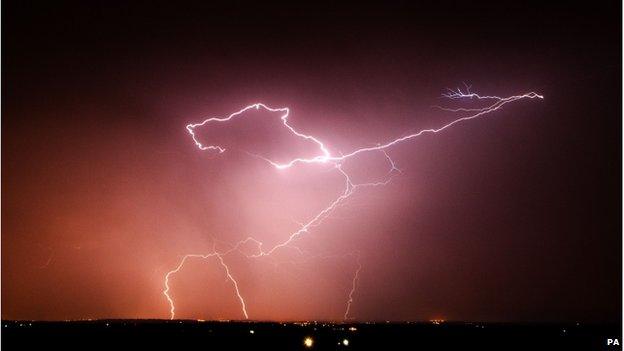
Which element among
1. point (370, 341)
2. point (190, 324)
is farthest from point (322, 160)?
point (190, 324)

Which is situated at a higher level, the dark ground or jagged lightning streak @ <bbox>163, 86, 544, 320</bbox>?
jagged lightning streak @ <bbox>163, 86, 544, 320</bbox>

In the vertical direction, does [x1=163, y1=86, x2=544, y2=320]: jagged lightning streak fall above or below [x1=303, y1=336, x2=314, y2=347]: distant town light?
above

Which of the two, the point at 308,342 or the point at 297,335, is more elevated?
the point at 297,335

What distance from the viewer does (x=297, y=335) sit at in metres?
14.6

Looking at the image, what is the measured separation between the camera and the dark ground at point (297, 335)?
39.9 ft

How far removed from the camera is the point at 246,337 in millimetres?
14156

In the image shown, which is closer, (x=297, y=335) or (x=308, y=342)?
(x=308, y=342)

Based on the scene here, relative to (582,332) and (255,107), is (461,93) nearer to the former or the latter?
(255,107)

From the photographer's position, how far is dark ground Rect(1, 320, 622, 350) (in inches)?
479

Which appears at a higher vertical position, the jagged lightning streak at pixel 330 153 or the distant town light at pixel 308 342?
the jagged lightning streak at pixel 330 153

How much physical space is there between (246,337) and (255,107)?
5.98 m

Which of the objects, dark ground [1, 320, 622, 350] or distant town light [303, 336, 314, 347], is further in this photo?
distant town light [303, 336, 314, 347]

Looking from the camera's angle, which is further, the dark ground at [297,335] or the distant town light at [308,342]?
the distant town light at [308,342]

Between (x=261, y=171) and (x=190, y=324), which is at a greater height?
(x=261, y=171)
